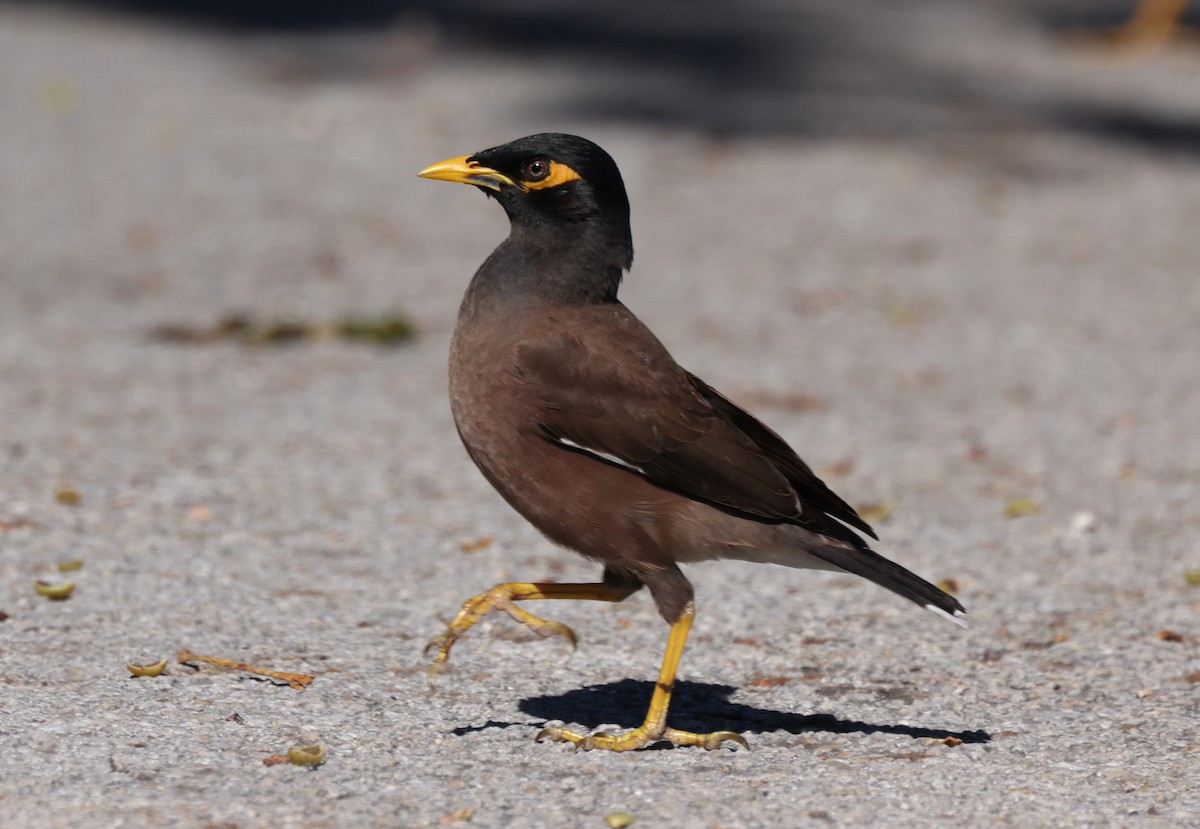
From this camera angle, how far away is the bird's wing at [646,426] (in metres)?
4.88

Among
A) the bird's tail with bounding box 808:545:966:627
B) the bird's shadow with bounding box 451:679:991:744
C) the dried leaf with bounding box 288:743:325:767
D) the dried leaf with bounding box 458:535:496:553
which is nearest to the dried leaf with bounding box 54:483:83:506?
the dried leaf with bounding box 458:535:496:553

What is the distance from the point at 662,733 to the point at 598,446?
832mm

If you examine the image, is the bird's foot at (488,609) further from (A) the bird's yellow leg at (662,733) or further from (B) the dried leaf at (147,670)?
(B) the dried leaf at (147,670)

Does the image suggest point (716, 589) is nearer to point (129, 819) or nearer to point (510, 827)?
point (510, 827)

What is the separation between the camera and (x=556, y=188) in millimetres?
5148

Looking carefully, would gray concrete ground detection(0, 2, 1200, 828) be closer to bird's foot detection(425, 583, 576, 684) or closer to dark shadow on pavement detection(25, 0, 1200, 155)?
dark shadow on pavement detection(25, 0, 1200, 155)

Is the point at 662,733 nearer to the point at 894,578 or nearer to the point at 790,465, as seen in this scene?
the point at 894,578

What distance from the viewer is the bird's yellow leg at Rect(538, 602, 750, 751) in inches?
190

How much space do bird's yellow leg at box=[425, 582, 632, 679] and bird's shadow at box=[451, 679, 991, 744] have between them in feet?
0.84

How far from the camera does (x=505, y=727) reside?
5004 mm

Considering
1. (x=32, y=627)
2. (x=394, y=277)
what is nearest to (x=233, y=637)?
(x=32, y=627)

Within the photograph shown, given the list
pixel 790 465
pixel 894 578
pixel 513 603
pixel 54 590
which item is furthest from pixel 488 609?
pixel 54 590

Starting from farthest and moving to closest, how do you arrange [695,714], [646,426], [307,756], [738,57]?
[738,57]
[695,714]
[646,426]
[307,756]

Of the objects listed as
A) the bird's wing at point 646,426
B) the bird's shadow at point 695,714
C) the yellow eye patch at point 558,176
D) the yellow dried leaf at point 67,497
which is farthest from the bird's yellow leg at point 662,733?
the yellow dried leaf at point 67,497
